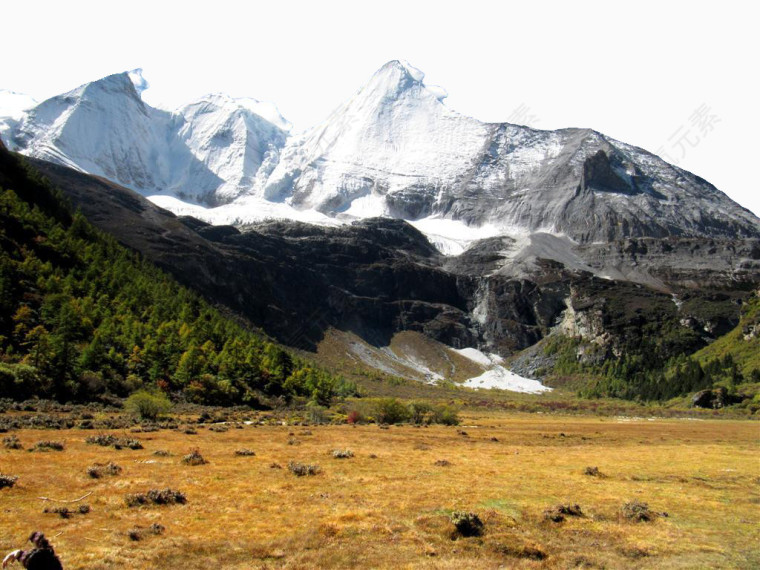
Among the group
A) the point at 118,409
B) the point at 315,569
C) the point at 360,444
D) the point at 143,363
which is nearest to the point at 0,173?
the point at 143,363

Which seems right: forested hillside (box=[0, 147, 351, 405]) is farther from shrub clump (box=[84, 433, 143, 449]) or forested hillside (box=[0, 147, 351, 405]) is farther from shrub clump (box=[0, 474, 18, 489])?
shrub clump (box=[0, 474, 18, 489])

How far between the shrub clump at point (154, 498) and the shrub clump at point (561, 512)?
1376cm

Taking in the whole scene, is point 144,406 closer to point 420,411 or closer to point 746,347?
point 420,411

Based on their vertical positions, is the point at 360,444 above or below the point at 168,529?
below

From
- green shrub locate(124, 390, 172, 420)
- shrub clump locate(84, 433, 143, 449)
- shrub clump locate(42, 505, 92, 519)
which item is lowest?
green shrub locate(124, 390, 172, 420)

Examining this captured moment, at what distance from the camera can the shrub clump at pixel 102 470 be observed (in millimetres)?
22109

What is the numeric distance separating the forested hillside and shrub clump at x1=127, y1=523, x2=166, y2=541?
4762 cm

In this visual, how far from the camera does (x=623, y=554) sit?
1603cm

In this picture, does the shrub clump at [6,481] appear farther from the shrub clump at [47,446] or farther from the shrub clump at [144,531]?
the shrub clump at [47,446]

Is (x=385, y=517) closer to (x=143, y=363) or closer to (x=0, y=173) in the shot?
(x=143, y=363)

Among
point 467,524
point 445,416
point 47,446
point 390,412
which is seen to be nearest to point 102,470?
point 47,446

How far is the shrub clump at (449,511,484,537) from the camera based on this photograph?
17.1 m

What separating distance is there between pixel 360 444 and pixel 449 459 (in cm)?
900

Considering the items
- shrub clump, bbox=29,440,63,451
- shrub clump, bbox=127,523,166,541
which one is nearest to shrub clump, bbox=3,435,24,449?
shrub clump, bbox=29,440,63,451
